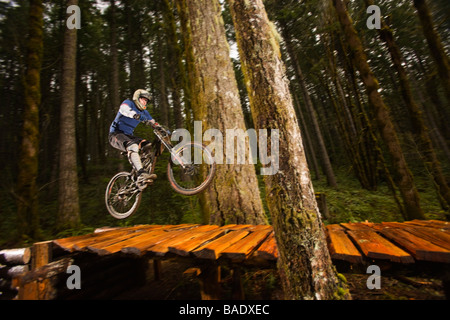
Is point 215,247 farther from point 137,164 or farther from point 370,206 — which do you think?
point 370,206

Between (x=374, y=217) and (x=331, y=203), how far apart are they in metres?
1.54

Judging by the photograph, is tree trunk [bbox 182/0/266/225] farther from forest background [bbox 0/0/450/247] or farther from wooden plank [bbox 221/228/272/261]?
wooden plank [bbox 221/228/272/261]

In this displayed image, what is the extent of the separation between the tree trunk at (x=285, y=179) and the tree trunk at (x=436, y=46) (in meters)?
6.56

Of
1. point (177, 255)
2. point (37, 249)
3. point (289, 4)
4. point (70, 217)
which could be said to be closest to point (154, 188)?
point (70, 217)

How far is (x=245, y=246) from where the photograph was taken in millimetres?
2031

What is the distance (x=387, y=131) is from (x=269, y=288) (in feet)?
15.9

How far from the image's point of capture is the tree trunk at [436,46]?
525 centimetres

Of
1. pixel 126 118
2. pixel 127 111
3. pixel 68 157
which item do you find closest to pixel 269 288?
pixel 127 111

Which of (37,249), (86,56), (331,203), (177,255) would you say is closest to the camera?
(177,255)

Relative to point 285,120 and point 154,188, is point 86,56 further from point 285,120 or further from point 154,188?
point 285,120

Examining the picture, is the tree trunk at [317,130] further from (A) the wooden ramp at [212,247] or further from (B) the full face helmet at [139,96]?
(B) the full face helmet at [139,96]

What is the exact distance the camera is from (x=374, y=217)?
6.89 meters

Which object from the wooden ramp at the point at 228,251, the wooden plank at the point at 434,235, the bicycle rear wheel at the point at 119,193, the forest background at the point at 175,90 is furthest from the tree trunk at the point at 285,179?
the bicycle rear wheel at the point at 119,193

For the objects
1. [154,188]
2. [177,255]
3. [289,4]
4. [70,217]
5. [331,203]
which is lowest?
[331,203]
